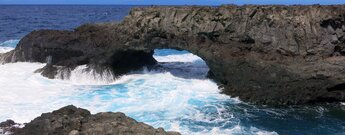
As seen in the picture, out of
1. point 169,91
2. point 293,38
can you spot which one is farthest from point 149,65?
point 293,38

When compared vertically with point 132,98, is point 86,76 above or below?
above

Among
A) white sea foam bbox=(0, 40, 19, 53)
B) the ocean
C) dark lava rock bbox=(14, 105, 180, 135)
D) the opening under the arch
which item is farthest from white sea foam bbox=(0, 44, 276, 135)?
white sea foam bbox=(0, 40, 19, 53)

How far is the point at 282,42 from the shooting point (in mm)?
21250

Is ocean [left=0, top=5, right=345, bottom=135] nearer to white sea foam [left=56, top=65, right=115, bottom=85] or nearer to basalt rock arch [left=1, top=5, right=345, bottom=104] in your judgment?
white sea foam [left=56, top=65, right=115, bottom=85]

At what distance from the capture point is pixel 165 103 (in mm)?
20391

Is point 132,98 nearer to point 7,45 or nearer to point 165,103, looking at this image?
point 165,103

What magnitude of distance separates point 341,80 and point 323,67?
0.93 metres

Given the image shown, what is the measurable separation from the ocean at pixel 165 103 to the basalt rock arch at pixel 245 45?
30.1 inches

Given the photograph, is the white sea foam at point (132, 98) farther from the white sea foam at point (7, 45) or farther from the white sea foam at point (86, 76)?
the white sea foam at point (7, 45)

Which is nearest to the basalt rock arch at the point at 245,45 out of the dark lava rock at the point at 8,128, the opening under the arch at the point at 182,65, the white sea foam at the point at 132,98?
the white sea foam at the point at 132,98

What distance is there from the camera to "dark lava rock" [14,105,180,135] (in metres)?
9.68

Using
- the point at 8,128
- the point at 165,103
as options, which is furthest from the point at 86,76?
the point at 8,128

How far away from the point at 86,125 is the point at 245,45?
44.5 feet

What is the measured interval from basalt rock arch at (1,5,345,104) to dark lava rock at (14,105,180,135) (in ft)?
Answer: 38.3
